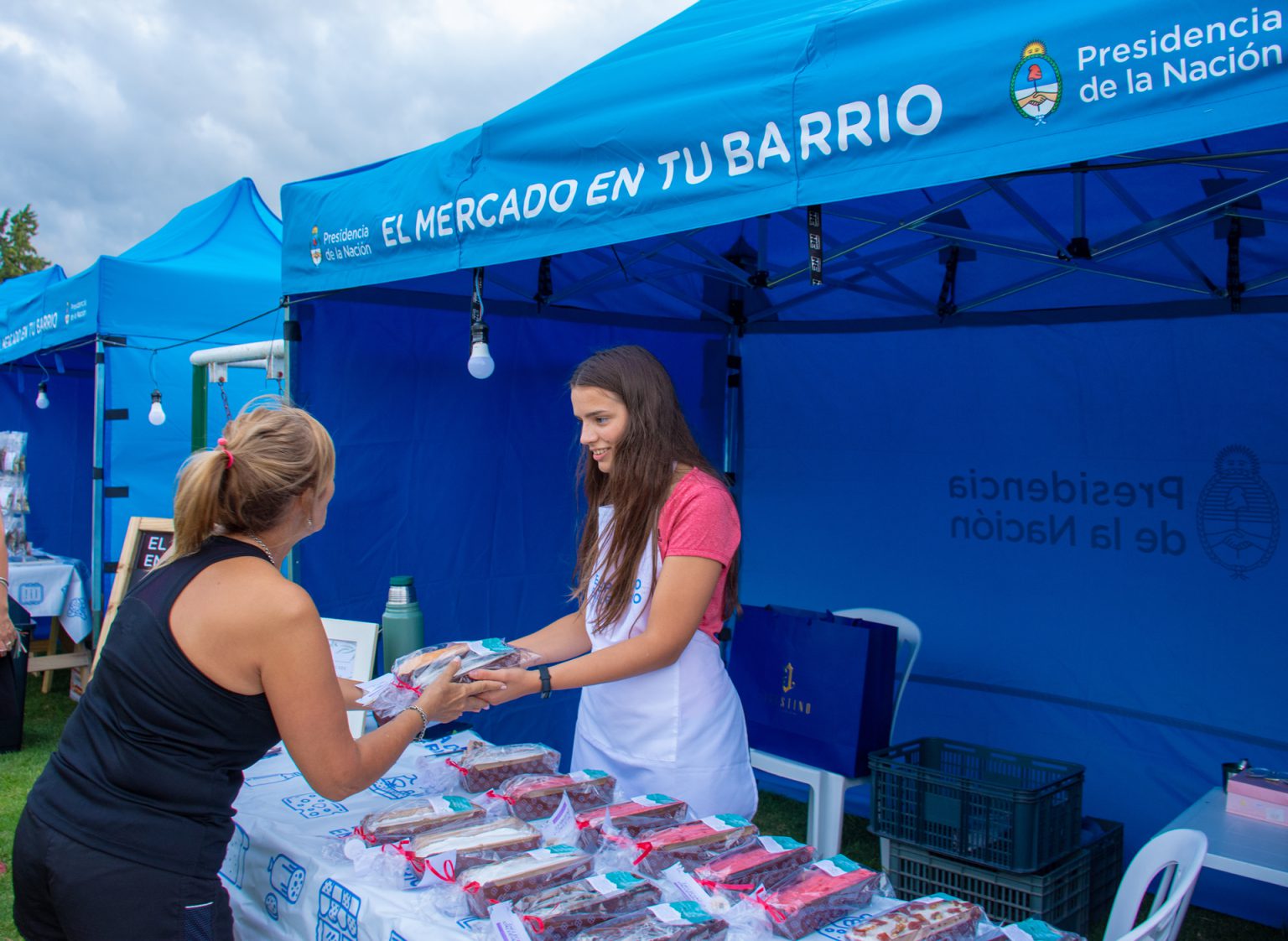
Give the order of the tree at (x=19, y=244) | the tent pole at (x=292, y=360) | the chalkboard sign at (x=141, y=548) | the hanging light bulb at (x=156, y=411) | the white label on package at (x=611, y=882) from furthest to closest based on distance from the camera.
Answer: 1. the tree at (x=19, y=244)
2. the hanging light bulb at (x=156, y=411)
3. the chalkboard sign at (x=141, y=548)
4. the tent pole at (x=292, y=360)
5. the white label on package at (x=611, y=882)

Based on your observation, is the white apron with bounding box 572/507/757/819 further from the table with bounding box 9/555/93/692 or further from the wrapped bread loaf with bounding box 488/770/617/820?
the table with bounding box 9/555/93/692

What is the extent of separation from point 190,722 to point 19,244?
23345 millimetres

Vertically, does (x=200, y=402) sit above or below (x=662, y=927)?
above

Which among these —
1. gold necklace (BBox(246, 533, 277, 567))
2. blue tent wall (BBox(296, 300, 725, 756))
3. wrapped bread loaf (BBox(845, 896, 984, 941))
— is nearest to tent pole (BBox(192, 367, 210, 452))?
blue tent wall (BBox(296, 300, 725, 756))

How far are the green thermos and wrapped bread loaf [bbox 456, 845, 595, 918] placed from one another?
1.37 m

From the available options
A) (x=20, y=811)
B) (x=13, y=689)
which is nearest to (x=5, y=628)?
(x=20, y=811)

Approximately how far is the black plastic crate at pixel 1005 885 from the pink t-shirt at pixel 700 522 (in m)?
1.59

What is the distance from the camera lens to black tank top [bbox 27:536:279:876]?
55.5 inches

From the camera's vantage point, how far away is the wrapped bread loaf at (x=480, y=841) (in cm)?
159

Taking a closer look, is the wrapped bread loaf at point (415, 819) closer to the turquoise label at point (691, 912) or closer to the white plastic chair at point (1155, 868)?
the turquoise label at point (691, 912)

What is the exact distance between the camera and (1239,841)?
2381 mm

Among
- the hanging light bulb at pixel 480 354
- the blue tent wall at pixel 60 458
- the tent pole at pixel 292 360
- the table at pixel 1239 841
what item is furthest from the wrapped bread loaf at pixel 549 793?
the blue tent wall at pixel 60 458

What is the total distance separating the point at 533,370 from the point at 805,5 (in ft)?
6.77

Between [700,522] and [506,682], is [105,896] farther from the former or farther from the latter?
[700,522]
